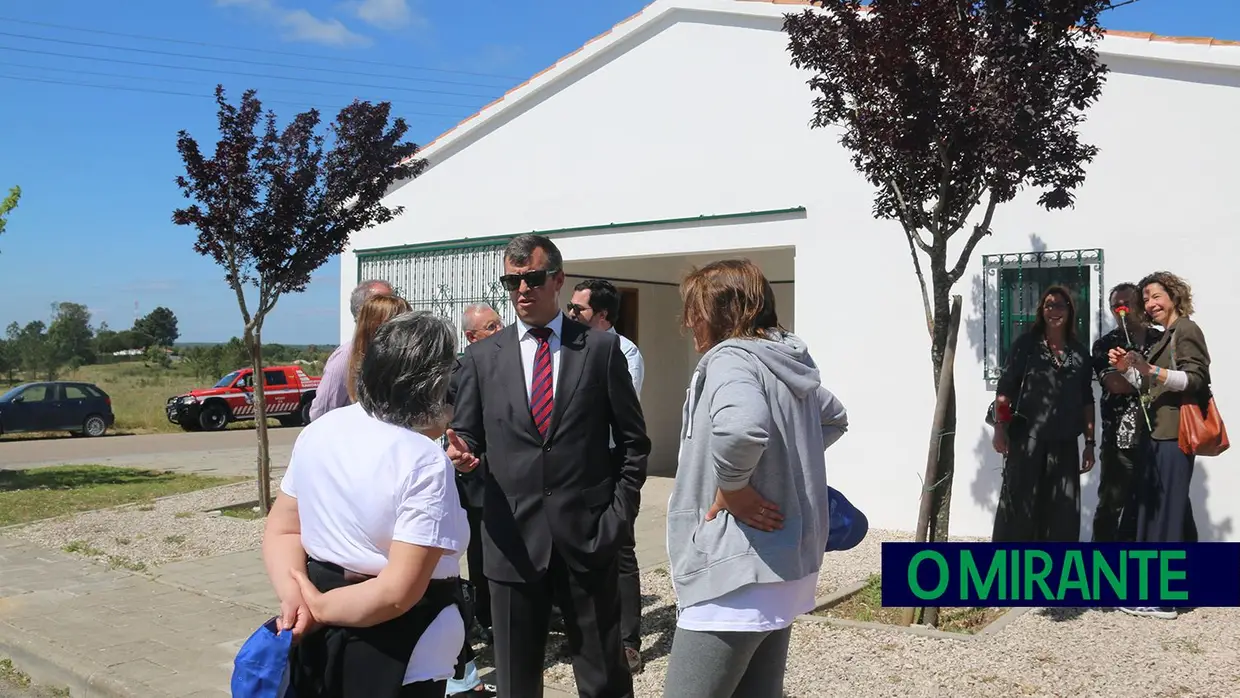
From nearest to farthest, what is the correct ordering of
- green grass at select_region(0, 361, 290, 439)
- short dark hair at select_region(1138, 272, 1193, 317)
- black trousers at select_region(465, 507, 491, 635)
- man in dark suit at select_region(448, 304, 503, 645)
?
man in dark suit at select_region(448, 304, 503, 645)
black trousers at select_region(465, 507, 491, 635)
short dark hair at select_region(1138, 272, 1193, 317)
green grass at select_region(0, 361, 290, 439)

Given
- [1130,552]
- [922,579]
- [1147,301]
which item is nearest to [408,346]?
[922,579]

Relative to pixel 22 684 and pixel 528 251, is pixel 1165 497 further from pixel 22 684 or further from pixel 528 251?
pixel 22 684

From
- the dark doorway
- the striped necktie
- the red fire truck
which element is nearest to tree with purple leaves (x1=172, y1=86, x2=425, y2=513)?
the dark doorway

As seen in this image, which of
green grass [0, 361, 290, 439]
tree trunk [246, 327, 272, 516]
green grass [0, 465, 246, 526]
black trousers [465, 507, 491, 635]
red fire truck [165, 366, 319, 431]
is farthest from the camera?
green grass [0, 361, 290, 439]

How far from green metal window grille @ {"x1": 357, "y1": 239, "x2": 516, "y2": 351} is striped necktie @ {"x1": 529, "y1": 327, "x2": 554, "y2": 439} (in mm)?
7126

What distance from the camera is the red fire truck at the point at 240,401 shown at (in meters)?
24.9

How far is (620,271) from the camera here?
1140 cm

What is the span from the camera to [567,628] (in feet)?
11.7

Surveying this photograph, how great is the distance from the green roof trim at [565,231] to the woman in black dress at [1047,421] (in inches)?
124

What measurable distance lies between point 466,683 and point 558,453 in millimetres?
1537

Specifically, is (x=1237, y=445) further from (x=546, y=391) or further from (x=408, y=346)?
(x=408, y=346)

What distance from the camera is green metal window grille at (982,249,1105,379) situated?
7.34 meters

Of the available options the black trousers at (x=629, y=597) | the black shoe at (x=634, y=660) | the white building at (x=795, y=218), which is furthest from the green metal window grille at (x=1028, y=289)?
the black shoe at (x=634, y=660)

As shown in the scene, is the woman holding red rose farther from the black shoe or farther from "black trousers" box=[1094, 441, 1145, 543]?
the black shoe
